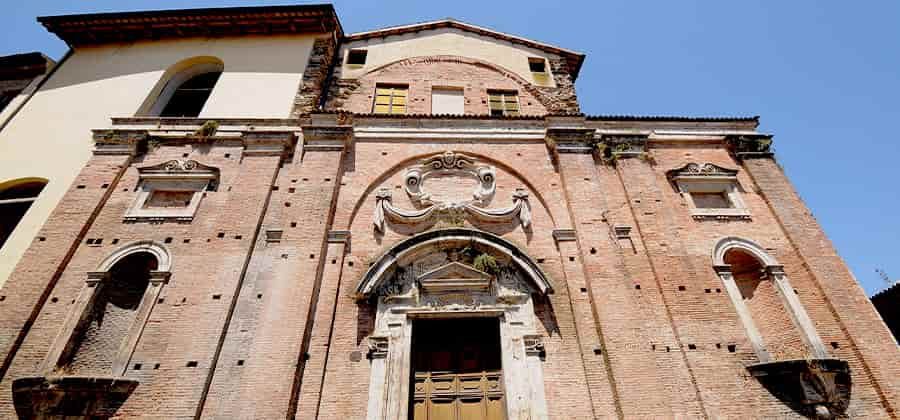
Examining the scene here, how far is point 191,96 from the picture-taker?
12.8 meters

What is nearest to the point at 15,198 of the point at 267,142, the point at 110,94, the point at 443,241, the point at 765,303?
the point at 110,94

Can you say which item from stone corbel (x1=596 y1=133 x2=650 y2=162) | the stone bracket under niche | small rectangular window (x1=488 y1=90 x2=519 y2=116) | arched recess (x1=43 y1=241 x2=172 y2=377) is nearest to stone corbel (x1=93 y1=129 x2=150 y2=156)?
arched recess (x1=43 y1=241 x2=172 y2=377)

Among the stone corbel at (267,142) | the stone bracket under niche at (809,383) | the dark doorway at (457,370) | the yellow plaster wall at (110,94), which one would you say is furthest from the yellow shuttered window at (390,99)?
the stone bracket under niche at (809,383)

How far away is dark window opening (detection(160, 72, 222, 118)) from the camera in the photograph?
40.5 feet

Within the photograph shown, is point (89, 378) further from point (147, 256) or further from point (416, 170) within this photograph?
point (416, 170)

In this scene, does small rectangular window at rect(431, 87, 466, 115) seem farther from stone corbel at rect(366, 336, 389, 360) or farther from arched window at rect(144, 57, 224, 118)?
stone corbel at rect(366, 336, 389, 360)

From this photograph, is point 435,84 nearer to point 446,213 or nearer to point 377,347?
point 446,213

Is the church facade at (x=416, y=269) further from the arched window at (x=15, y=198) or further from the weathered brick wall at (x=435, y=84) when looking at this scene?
the arched window at (x=15, y=198)

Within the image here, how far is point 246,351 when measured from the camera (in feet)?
22.7

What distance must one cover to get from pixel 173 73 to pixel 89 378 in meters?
9.24

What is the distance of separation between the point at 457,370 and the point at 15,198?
427 inches

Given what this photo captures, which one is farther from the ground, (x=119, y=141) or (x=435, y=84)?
(x=435, y=84)

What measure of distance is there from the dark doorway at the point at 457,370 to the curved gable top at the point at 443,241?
970mm

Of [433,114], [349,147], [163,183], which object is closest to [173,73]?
[163,183]
